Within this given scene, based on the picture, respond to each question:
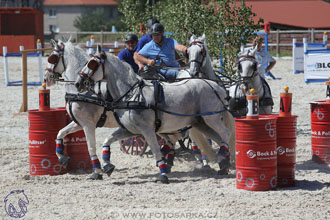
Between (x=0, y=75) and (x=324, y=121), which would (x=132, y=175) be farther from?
(x=0, y=75)

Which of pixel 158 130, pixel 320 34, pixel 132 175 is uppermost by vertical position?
pixel 320 34

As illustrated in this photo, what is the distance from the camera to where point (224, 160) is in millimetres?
8508

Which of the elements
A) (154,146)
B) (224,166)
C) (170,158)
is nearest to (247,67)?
(224,166)

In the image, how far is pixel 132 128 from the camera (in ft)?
26.6

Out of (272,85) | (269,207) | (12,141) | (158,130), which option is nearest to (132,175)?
(158,130)

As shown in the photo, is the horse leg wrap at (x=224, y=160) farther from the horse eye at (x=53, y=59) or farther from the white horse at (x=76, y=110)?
the horse eye at (x=53, y=59)

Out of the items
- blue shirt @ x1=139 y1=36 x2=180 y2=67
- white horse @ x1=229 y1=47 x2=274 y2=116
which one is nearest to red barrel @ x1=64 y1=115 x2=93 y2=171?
blue shirt @ x1=139 y1=36 x2=180 y2=67

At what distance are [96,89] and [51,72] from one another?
758mm

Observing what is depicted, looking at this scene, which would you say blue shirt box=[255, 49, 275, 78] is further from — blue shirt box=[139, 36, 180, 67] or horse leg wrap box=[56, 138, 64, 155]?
horse leg wrap box=[56, 138, 64, 155]

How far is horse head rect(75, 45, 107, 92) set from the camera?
7.98 metres

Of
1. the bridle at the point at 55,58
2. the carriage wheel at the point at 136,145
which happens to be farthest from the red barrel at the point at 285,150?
the bridle at the point at 55,58

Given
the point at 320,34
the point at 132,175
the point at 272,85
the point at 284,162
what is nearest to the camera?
the point at 284,162

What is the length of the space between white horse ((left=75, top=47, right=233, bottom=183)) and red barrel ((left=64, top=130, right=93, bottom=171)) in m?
0.97

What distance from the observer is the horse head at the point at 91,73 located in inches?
314
